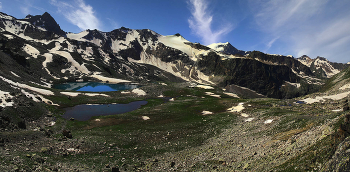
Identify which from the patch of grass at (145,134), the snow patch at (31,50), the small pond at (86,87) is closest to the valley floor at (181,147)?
the patch of grass at (145,134)

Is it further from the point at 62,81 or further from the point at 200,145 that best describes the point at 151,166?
the point at 62,81

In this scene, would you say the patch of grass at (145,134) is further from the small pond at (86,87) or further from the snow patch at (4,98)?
the small pond at (86,87)

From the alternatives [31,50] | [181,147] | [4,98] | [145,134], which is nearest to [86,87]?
[31,50]

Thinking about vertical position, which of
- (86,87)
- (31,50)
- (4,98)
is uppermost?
(31,50)

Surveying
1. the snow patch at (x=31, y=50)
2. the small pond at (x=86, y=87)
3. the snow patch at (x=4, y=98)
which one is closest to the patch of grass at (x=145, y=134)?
the snow patch at (x=4, y=98)

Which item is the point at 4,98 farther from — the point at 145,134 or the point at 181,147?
the point at 181,147

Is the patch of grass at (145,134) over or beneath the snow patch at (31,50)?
beneath

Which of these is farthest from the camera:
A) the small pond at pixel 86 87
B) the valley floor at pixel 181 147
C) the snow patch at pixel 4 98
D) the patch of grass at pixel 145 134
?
the small pond at pixel 86 87

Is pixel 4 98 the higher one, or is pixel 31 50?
pixel 31 50

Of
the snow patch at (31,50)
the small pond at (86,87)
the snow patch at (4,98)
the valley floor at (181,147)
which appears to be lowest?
the valley floor at (181,147)

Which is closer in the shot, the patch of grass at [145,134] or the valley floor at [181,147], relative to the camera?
the valley floor at [181,147]

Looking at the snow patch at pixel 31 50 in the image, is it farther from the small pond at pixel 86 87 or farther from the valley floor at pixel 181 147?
the valley floor at pixel 181 147

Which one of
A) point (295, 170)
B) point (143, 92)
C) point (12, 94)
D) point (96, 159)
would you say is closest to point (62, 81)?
point (143, 92)

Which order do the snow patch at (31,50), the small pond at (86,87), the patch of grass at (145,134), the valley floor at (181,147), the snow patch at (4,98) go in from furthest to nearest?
the snow patch at (31,50)
the small pond at (86,87)
the snow patch at (4,98)
the patch of grass at (145,134)
the valley floor at (181,147)
